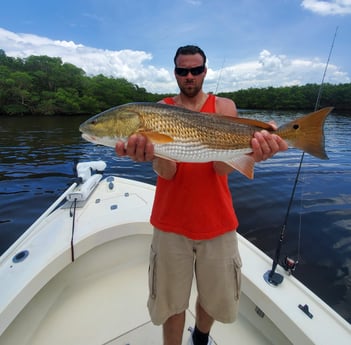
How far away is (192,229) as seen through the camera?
2.29 m

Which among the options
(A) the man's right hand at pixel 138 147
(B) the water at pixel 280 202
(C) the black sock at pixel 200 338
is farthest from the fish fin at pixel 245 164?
(B) the water at pixel 280 202

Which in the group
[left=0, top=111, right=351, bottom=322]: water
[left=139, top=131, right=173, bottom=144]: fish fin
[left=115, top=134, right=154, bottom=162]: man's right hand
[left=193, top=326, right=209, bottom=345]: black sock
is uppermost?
[left=139, top=131, right=173, bottom=144]: fish fin

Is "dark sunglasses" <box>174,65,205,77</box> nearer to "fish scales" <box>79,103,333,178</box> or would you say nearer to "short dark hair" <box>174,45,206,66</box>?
"short dark hair" <box>174,45,206,66</box>

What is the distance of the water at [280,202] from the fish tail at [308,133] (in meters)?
4.04

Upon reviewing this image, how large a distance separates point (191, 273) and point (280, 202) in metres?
7.70

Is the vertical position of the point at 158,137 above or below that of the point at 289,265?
above

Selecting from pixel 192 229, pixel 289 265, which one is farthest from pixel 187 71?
pixel 289 265

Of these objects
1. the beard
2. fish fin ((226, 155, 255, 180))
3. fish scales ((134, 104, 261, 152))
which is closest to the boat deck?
fish fin ((226, 155, 255, 180))

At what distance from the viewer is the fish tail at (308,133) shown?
2287 mm

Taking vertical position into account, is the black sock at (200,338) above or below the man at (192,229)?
below

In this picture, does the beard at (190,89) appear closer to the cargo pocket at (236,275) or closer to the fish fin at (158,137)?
the fish fin at (158,137)

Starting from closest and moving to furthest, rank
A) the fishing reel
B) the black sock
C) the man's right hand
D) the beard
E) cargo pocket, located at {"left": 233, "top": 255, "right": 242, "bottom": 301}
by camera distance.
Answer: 1. the man's right hand
2. cargo pocket, located at {"left": 233, "top": 255, "right": 242, "bottom": 301}
3. the beard
4. the black sock
5. the fishing reel

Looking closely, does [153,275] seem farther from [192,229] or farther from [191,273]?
[192,229]

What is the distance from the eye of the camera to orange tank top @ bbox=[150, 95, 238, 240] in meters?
2.29
